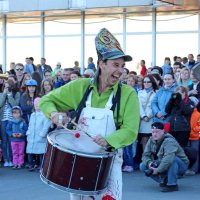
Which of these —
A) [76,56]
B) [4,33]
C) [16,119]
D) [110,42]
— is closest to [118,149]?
[110,42]

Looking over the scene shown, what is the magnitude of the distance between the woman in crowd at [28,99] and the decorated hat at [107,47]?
7.38 meters

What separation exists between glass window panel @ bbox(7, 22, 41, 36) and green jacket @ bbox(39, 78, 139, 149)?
22.9 m

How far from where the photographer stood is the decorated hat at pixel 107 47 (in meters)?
5.09

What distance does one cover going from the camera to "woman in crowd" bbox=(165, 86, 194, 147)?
36.8 feet

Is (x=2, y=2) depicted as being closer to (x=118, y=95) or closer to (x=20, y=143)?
(x=20, y=143)

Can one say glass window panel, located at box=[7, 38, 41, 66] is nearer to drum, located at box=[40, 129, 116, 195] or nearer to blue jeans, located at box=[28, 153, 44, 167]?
blue jeans, located at box=[28, 153, 44, 167]

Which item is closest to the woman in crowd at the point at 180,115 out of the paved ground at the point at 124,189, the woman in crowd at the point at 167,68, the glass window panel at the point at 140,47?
the paved ground at the point at 124,189

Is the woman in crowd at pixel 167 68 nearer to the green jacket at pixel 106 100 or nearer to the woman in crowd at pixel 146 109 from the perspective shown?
the woman in crowd at pixel 146 109

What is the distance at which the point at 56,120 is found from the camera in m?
5.01

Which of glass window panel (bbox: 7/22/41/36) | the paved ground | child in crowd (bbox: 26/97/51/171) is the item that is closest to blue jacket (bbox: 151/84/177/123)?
the paved ground

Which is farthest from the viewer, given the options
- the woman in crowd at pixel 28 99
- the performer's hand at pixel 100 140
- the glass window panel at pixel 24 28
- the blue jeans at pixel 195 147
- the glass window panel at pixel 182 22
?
the glass window panel at pixel 24 28

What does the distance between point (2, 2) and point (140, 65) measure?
24.0 ft

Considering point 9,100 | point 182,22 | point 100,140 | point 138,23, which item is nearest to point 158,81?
point 9,100

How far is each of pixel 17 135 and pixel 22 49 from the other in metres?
16.1
